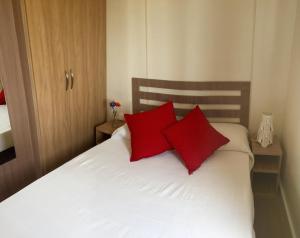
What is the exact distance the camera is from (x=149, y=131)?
2.44 metres

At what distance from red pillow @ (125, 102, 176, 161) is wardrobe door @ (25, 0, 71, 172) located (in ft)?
2.21

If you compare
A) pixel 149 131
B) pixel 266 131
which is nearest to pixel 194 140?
pixel 149 131

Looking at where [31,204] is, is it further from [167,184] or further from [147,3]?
[147,3]

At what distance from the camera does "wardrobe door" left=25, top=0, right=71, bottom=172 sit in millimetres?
2363

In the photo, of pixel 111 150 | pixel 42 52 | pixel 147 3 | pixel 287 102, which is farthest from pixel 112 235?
pixel 147 3

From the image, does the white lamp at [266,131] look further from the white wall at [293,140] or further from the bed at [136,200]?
the bed at [136,200]

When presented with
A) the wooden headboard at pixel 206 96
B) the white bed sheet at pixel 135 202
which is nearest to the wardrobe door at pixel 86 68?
the wooden headboard at pixel 206 96

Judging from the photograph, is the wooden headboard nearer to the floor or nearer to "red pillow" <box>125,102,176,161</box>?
"red pillow" <box>125,102,176,161</box>

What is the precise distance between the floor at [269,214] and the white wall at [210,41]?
58 centimetres

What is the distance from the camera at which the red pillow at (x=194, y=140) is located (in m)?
2.15

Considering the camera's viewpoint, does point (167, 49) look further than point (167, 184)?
Yes

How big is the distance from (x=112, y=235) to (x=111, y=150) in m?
1.05

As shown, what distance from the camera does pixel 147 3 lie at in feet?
9.43

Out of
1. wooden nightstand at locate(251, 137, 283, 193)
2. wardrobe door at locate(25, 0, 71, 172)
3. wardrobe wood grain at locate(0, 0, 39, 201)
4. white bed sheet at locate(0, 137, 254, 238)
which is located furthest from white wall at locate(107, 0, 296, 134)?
wardrobe wood grain at locate(0, 0, 39, 201)
